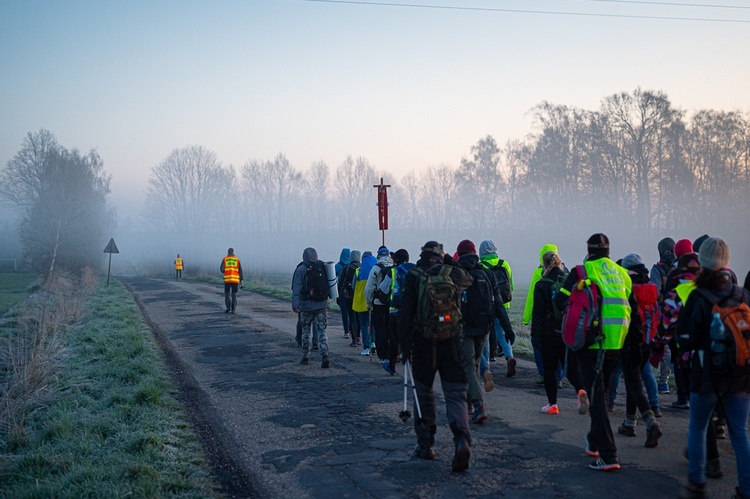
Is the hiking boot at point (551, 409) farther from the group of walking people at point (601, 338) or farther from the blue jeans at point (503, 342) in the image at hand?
the blue jeans at point (503, 342)

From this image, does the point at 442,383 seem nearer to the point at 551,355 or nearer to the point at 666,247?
the point at 551,355

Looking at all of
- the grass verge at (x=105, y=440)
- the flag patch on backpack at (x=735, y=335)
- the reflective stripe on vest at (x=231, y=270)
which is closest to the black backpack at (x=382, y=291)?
the grass verge at (x=105, y=440)

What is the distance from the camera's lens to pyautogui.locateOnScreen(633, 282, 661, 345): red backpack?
610cm

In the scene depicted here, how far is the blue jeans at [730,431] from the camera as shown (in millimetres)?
4320

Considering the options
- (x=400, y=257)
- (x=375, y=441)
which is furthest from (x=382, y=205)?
(x=375, y=441)

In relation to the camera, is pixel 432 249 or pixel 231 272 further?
pixel 231 272

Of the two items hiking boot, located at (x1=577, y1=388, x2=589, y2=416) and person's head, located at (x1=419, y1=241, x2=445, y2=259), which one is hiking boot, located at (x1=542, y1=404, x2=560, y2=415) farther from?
person's head, located at (x1=419, y1=241, x2=445, y2=259)

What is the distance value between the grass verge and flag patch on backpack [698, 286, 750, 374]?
13.3 ft

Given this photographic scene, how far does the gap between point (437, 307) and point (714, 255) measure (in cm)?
223

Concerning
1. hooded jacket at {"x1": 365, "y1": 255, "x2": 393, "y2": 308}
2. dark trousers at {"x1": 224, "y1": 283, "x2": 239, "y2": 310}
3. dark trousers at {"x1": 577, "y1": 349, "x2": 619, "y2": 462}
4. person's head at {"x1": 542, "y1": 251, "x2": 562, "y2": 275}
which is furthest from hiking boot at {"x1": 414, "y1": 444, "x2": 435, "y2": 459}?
dark trousers at {"x1": 224, "y1": 283, "x2": 239, "y2": 310}

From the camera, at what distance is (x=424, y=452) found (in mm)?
5605

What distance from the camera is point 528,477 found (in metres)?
5.08

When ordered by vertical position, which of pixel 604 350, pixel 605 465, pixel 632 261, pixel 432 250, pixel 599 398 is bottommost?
pixel 605 465

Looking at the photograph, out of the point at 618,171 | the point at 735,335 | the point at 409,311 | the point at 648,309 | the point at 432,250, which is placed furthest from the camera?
the point at 618,171
